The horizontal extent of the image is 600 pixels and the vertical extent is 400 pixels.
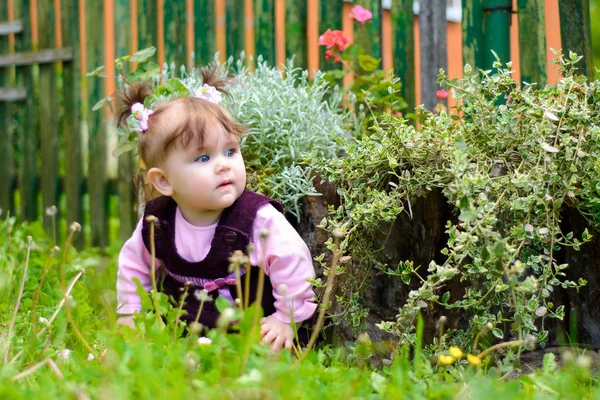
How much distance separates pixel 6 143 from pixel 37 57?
0.75 meters

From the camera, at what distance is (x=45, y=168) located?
19.3 feet

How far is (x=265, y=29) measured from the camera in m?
4.69

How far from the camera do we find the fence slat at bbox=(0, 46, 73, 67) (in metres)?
5.70

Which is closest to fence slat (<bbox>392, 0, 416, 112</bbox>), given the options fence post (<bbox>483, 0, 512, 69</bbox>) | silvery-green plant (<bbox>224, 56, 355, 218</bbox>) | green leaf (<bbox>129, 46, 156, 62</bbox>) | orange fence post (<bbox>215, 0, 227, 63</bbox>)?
fence post (<bbox>483, 0, 512, 69</bbox>)

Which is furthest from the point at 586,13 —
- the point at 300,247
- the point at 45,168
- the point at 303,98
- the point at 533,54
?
the point at 45,168

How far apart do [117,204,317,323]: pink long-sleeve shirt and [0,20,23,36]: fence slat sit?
3.59 metres

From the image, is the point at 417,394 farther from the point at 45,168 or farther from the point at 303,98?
the point at 45,168

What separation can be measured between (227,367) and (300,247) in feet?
3.24

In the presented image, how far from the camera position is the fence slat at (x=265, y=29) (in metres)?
4.68

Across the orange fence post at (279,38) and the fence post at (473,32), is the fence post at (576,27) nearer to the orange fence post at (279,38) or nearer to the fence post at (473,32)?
the fence post at (473,32)

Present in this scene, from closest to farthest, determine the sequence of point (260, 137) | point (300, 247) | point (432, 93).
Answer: point (300, 247) → point (260, 137) → point (432, 93)

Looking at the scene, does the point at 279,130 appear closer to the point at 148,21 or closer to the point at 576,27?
the point at 576,27

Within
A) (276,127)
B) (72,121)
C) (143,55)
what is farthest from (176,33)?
(276,127)

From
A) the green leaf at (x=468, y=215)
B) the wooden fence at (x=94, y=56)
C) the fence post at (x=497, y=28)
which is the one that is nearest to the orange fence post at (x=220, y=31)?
the wooden fence at (x=94, y=56)
